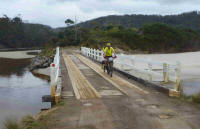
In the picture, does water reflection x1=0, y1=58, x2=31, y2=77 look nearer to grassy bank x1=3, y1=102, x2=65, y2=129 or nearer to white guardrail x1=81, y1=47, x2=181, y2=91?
white guardrail x1=81, y1=47, x2=181, y2=91

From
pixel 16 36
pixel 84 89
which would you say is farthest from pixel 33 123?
pixel 16 36

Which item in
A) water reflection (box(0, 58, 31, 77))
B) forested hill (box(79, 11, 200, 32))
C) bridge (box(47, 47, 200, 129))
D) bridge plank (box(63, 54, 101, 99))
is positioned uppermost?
forested hill (box(79, 11, 200, 32))

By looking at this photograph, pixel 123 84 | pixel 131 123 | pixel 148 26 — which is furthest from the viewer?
pixel 148 26

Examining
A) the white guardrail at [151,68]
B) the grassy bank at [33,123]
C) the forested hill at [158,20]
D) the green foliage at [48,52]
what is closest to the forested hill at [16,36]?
the forested hill at [158,20]

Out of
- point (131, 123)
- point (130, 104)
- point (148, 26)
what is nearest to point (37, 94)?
point (130, 104)

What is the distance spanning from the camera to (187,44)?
92125 millimetres

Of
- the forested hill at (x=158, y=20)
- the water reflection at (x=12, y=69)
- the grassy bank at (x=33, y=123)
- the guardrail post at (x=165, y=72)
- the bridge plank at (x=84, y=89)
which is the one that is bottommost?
the water reflection at (x=12, y=69)

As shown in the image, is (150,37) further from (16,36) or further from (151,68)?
(151,68)

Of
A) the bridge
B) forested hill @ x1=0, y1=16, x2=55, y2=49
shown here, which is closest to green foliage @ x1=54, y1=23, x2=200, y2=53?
forested hill @ x1=0, y1=16, x2=55, y2=49

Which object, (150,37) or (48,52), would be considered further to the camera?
(150,37)

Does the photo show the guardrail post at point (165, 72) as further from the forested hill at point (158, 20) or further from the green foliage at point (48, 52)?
the forested hill at point (158, 20)

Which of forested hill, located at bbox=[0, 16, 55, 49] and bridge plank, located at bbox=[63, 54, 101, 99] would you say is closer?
bridge plank, located at bbox=[63, 54, 101, 99]

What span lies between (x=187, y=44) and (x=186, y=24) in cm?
8145

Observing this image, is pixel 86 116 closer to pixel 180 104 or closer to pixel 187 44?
pixel 180 104
